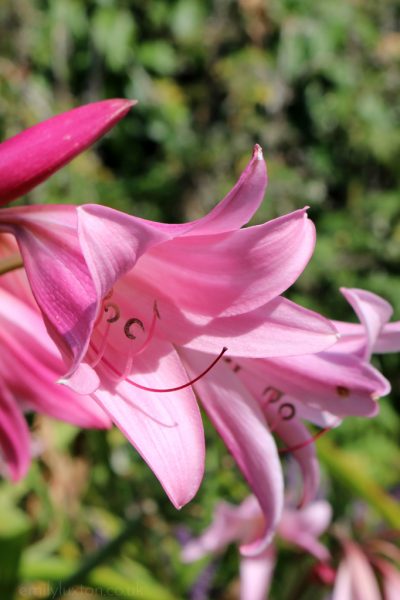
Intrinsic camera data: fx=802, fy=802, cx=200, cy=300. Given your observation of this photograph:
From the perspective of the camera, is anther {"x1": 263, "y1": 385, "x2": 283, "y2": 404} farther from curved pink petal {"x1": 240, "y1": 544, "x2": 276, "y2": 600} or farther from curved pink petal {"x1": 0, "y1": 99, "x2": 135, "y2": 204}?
curved pink petal {"x1": 240, "y1": 544, "x2": 276, "y2": 600}

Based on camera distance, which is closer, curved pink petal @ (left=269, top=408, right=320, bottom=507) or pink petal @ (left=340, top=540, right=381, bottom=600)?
curved pink petal @ (left=269, top=408, right=320, bottom=507)

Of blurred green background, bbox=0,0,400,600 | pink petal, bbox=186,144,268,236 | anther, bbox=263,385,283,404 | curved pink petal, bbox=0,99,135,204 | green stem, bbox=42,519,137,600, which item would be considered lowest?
blurred green background, bbox=0,0,400,600

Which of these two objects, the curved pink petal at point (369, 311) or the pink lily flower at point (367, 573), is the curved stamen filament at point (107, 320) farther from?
the pink lily flower at point (367, 573)

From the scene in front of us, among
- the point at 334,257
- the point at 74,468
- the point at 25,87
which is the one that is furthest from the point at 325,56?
the point at 74,468

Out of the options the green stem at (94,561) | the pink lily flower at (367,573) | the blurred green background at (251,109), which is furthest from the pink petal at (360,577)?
the blurred green background at (251,109)

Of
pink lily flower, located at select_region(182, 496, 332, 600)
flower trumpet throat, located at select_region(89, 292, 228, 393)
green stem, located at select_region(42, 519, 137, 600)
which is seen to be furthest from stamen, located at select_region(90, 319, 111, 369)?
pink lily flower, located at select_region(182, 496, 332, 600)

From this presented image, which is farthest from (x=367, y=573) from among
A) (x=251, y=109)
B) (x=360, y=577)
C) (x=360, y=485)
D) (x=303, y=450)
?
(x=251, y=109)
